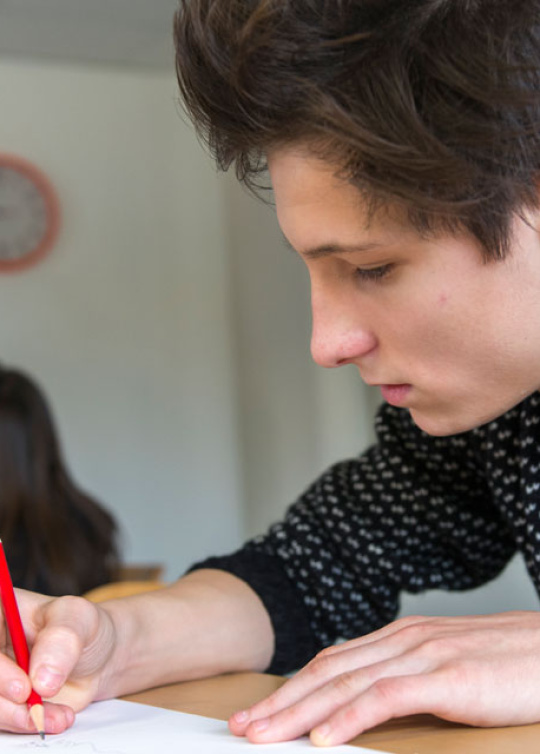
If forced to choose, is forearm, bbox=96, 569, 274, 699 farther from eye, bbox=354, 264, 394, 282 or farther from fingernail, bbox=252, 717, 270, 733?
eye, bbox=354, 264, 394, 282

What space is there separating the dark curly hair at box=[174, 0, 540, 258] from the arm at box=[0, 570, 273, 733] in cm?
42

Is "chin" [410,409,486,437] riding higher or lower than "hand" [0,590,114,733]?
higher

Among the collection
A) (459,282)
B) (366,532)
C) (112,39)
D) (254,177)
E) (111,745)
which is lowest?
(111,745)

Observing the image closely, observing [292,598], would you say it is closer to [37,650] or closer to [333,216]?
[37,650]

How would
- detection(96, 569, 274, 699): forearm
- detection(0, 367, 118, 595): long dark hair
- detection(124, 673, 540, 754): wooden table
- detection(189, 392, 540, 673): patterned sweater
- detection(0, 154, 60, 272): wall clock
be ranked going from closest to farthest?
detection(124, 673, 540, 754): wooden table < detection(96, 569, 274, 699): forearm < detection(189, 392, 540, 673): patterned sweater < detection(0, 367, 118, 595): long dark hair < detection(0, 154, 60, 272): wall clock

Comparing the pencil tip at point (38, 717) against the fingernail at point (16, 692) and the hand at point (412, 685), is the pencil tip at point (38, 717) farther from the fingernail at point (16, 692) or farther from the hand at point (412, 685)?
the hand at point (412, 685)

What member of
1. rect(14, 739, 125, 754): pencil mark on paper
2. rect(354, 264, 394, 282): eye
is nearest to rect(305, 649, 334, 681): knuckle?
rect(14, 739, 125, 754): pencil mark on paper

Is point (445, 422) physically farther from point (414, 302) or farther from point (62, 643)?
point (62, 643)

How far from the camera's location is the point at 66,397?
4168 millimetres

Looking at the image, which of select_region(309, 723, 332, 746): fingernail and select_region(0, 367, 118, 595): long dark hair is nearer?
select_region(309, 723, 332, 746): fingernail

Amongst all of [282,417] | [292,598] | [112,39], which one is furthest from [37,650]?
[112,39]

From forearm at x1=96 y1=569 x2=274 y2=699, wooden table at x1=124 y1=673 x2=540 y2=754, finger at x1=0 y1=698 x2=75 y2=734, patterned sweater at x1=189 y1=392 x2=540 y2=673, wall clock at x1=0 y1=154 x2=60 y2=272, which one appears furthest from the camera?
wall clock at x1=0 y1=154 x2=60 y2=272

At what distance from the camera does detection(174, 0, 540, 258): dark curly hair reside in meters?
0.70

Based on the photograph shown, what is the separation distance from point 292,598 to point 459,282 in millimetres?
474
